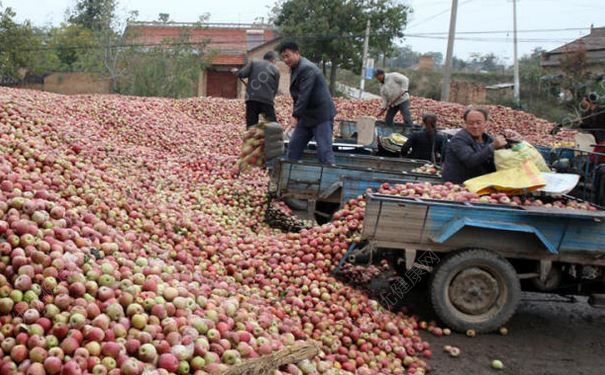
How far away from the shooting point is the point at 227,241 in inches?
236

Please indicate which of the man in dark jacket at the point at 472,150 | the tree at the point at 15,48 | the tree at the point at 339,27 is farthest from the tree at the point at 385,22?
the man in dark jacket at the point at 472,150

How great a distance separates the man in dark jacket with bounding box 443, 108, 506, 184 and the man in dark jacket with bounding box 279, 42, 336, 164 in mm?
2236

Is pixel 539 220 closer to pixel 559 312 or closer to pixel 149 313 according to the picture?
pixel 559 312

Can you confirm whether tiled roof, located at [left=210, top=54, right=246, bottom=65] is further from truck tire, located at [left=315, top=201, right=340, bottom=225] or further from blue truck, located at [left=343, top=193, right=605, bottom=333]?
blue truck, located at [left=343, top=193, right=605, bottom=333]

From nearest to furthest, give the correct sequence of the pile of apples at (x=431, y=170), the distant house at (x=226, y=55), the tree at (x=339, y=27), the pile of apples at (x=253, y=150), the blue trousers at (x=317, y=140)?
the pile of apples at (x=431, y=170), the blue trousers at (x=317, y=140), the pile of apples at (x=253, y=150), the tree at (x=339, y=27), the distant house at (x=226, y=55)

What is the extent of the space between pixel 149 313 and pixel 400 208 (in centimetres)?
229

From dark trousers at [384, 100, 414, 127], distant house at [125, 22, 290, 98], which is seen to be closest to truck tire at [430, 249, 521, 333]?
dark trousers at [384, 100, 414, 127]

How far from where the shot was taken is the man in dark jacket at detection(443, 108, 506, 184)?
5.95m

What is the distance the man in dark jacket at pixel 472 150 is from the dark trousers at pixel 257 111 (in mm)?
5562

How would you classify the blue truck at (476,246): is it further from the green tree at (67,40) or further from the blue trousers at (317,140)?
the green tree at (67,40)

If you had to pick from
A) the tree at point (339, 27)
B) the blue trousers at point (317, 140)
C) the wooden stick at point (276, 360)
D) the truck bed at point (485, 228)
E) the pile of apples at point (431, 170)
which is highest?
the tree at point (339, 27)

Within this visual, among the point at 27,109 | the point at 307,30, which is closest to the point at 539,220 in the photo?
the point at 27,109

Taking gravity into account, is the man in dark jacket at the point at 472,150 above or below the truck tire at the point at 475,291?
above

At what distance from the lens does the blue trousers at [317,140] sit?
8.19m
